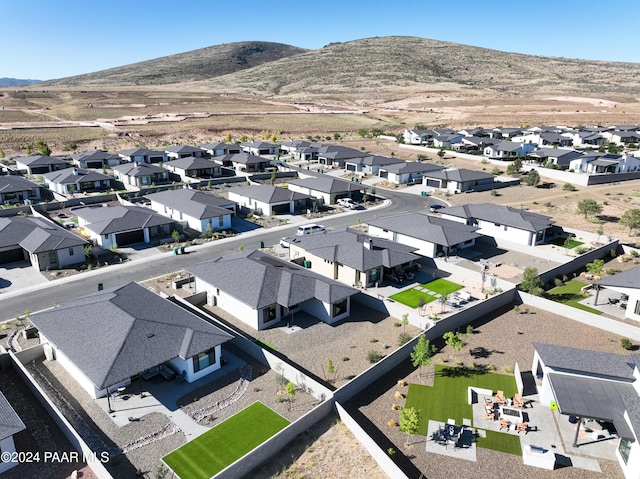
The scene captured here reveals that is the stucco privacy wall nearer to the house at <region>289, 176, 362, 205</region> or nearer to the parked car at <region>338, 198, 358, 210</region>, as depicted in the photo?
the parked car at <region>338, 198, 358, 210</region>

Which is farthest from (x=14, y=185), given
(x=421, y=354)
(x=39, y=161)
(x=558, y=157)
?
(x=558, y=157)

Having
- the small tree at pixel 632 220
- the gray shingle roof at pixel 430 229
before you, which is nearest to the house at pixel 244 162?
the gray shingle roof at pixel 430 229

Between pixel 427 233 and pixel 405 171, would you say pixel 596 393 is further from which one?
pixel 405 171

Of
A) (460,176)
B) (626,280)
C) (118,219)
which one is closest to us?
(626,280)

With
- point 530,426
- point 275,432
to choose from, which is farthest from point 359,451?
point 530,426

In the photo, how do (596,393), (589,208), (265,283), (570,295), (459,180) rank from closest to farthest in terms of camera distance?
(596,393) < (265,283) < (570,295) < (589,208) < (459,180)

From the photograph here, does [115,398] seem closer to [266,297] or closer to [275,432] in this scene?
[275,432]

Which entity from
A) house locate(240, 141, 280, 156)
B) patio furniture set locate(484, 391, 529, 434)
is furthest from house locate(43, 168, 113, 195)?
patio furniture set locate(484, 391, 529, 434)
